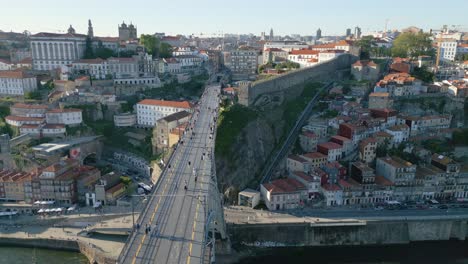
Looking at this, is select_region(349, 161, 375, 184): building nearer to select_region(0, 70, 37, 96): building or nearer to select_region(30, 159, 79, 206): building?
select_region(30, 159, 79, 206): building

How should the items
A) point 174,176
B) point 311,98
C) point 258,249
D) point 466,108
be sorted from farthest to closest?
point 311,98
point 466,108
point 258,249
point 174,176

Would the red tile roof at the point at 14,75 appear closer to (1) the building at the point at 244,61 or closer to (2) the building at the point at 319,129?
(1) the building at the point at 244,61

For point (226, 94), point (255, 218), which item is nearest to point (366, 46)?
point (226, 94)

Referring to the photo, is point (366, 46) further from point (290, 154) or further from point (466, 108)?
point (290, 154)

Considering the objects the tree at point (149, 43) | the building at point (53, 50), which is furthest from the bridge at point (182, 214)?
the building at point (53, 50)

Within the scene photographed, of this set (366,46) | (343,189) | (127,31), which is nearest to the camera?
(343,189)

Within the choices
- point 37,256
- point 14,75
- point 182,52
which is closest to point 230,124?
point 37,256

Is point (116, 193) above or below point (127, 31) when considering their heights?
below

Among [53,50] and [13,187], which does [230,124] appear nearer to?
[13,187]
